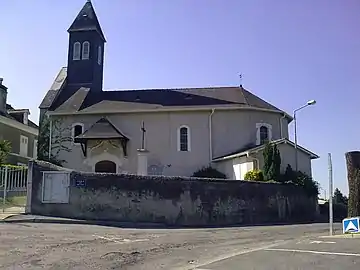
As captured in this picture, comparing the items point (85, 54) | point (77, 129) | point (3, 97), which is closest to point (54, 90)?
point (85, 54)

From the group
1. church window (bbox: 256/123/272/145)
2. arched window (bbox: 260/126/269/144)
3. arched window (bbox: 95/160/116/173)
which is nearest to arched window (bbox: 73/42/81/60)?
arched window (bbox: 95/160/116/173)

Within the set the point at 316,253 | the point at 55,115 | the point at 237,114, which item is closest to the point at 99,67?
the point at 55,115

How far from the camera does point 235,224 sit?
81.8 ft

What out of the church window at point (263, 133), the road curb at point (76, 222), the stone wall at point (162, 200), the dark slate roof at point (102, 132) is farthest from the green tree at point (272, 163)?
the dark slate roof at point (102, 132)

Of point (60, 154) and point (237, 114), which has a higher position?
point (237, 114)

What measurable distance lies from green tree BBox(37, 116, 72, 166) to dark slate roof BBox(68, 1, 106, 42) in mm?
9233

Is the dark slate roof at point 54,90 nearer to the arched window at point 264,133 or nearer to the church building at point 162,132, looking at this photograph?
the church building at point 162,132

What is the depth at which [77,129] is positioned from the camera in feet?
127

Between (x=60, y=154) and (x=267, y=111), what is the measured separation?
52.8 feet

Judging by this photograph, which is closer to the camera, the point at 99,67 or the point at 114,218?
the point at 114,218

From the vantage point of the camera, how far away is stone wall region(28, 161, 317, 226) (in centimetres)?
2189

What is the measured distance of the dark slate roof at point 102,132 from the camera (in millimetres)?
36562

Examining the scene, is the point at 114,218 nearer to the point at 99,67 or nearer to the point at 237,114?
the point at 237,114

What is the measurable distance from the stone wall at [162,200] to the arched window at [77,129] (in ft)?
52.2
